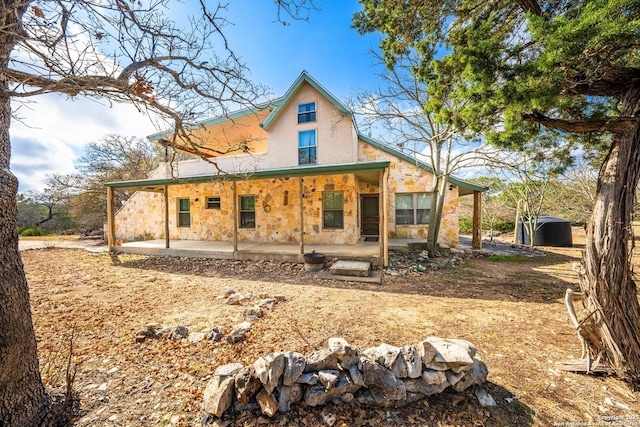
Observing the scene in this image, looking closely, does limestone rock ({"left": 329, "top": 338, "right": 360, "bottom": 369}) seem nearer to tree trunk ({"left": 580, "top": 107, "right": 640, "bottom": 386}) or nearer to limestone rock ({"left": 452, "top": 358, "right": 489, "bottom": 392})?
limestone rock ({"left": 452, "top": 358, "right": 489, "bottom": 392})

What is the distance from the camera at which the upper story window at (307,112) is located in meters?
9.75

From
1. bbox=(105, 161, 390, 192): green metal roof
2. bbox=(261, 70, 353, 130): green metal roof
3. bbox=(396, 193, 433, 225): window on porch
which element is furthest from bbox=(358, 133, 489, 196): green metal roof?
bbox=(105, 161, 390, 192): green metal roof

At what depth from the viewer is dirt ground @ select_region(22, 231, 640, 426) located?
7.10 ft

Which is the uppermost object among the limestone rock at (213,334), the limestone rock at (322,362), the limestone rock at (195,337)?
the limestone rock at (322,362)

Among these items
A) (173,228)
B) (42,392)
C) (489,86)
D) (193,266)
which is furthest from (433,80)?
(173,228)

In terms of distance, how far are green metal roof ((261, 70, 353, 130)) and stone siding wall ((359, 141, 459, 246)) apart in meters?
1.94

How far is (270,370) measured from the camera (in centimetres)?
215

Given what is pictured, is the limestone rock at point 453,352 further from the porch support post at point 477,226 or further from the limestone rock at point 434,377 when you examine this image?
the porch support post at point 477,226

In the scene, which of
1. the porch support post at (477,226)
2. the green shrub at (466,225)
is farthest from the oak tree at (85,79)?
the green shrub at (466,225)

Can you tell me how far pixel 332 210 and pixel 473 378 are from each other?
283 inches

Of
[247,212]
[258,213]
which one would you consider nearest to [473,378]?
[258,213]

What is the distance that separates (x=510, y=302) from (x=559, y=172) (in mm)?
3423

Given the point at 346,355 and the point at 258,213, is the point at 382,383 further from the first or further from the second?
the point at 258,213

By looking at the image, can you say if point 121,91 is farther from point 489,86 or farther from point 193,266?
point 193,266
